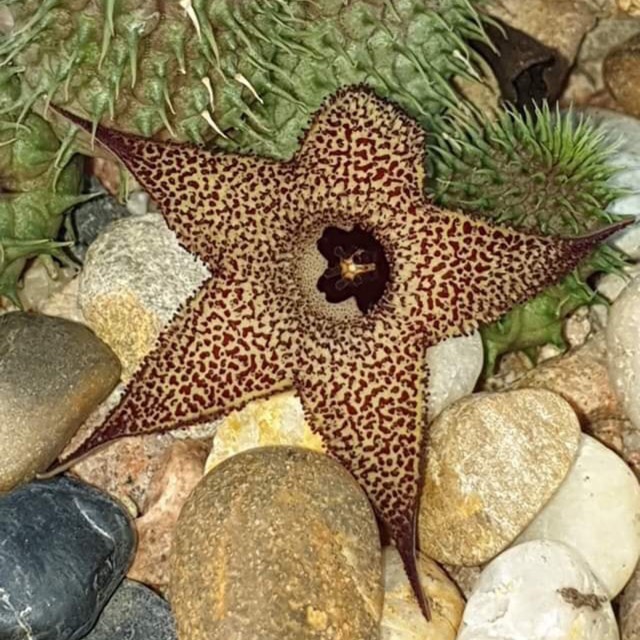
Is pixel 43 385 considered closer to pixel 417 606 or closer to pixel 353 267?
pixel 353 267

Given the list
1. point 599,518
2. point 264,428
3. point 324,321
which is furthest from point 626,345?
point 264,428

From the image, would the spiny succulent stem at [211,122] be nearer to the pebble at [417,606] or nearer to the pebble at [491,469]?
the pebble at [491,469]

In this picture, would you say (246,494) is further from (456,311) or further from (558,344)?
(558,344)

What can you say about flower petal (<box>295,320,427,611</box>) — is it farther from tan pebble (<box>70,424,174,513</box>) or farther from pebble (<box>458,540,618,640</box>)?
tan pebble (<box>70,424,174,513</box>)

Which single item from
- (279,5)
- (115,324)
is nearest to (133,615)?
(115,324)

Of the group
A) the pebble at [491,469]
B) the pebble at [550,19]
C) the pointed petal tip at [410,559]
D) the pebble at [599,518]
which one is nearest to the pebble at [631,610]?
the pebble at [599,518]
